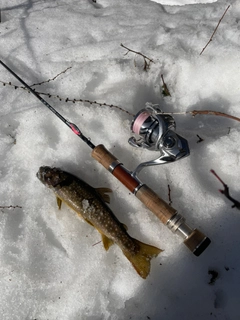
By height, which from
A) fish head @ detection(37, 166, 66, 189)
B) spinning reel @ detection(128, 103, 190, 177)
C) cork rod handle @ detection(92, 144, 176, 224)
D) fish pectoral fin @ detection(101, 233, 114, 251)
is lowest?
fish pectoral fin @ detection(101, 233, 114, 251)

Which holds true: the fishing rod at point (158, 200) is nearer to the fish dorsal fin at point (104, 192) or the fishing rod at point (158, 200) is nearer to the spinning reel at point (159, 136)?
the spinning reel at point (159, 136)

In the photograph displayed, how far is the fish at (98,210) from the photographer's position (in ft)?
7.27

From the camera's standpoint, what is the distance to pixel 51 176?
7.80ft

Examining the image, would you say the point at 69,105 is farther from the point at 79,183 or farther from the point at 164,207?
the point at 164,207

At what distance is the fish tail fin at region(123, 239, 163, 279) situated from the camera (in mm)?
2205

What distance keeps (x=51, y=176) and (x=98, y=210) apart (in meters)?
0.41

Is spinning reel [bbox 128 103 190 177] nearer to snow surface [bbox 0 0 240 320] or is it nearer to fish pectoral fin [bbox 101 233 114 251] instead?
snow surface [bbox 0 0 240 320]

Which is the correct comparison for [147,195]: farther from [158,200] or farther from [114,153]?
[114,153]

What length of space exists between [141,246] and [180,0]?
2.39 meters

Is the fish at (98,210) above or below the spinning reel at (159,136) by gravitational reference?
below

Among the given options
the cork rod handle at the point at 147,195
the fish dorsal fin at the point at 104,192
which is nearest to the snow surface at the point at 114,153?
the fish dorsal fin at the point at 104,192

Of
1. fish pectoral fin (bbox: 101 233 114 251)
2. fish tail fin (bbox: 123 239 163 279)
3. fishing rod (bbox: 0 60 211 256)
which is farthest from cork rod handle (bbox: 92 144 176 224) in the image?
fish pectoral fin (bbox: 101 233 114 251)

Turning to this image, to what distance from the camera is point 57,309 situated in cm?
229

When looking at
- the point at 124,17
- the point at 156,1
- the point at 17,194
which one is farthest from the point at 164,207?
the point at 156,1
